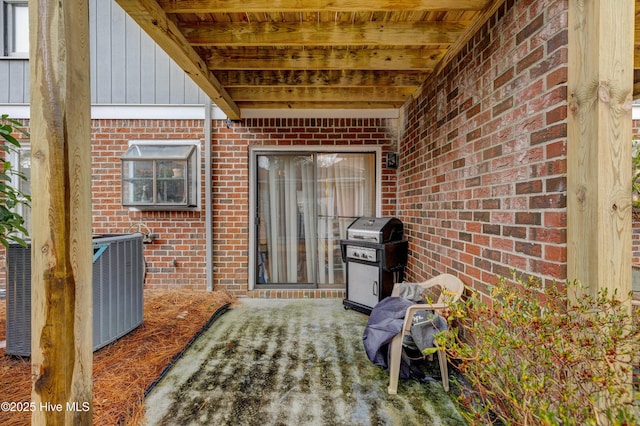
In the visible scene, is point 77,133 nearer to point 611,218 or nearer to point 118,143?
point 611,218

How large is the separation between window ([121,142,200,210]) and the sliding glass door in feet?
3.12

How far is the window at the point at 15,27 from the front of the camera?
432 cm

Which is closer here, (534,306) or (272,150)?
(534,306)

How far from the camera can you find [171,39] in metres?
2.32

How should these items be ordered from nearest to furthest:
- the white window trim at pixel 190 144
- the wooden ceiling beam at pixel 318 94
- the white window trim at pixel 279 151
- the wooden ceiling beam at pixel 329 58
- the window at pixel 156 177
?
the wooden ceiling beam at pixel 329 58, the wooden ceiling beam at pixel 318 94, the window at pixel 156 177, the white window trim at pixel 190 144, the white window trim at pixel 279 151

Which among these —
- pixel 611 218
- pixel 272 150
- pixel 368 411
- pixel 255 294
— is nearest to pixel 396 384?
pixel 368 411

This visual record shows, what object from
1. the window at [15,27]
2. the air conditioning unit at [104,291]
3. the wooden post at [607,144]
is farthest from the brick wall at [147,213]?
the wooden post at [607,144]

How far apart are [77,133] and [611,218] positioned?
240cm

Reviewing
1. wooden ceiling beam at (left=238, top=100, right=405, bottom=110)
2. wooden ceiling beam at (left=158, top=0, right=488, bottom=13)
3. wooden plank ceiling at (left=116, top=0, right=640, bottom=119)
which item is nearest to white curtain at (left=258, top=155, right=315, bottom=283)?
wooden ceiling beam at (left=238, top=100, right=405, bottom=110)

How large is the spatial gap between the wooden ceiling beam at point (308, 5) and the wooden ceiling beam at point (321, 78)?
43.7 inches

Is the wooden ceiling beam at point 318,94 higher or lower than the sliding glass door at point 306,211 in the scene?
higher

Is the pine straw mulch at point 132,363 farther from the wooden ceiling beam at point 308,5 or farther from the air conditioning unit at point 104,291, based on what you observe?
the wooden ceiling beam at point 308,5

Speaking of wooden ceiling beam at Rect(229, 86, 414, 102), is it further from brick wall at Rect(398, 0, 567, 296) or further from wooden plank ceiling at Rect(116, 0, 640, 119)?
brick wall at Rect(398, 0, 567, 296)

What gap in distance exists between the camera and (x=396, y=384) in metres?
2.14
